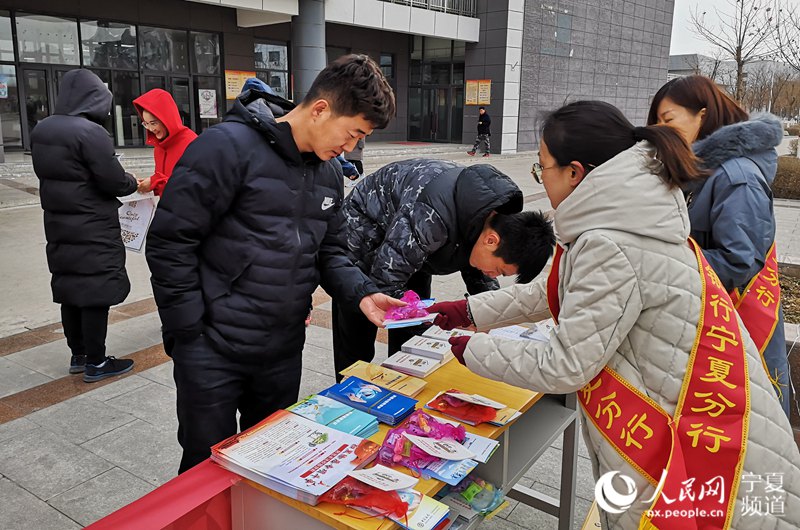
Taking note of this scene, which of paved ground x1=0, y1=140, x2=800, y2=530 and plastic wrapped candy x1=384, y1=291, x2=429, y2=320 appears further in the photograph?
paved ground x1=0, y1=140, x2=800, y2=530

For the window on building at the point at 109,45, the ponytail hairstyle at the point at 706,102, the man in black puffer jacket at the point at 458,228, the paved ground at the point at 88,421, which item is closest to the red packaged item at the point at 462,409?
the man in black puffer jacket at the point at 458,228

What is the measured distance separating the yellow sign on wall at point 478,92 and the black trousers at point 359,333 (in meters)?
17.8

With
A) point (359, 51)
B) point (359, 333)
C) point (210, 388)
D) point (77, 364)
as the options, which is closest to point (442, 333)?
point (359, 333)

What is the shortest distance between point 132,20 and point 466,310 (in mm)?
14993

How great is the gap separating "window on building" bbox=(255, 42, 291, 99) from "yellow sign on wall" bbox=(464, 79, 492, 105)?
5900 millimetres

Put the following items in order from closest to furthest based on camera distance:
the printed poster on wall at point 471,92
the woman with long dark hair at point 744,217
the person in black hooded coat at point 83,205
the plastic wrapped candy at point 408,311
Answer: the plastic wrapped candy at point 408,311 < the woman with long dark hair at point 744,217 < the person in black hooded coat at point 83,205 < the printed poster on wall at point 471,92

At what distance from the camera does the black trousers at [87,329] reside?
11.5 ft

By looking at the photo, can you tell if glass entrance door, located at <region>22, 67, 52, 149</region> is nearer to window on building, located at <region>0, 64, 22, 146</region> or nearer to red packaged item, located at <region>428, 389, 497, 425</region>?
window on building, located at <region>0, 64, 22, 146</region>

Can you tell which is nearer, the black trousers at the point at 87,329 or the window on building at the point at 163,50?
the black trousers at the point at 87,329

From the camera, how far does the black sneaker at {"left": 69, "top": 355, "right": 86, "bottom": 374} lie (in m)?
3.68

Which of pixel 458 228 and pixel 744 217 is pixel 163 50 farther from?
pixel 744 217

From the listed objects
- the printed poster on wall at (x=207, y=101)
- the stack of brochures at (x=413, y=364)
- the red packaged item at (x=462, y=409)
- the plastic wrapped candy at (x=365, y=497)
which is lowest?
the stack of brochures at (x=413, y=364)

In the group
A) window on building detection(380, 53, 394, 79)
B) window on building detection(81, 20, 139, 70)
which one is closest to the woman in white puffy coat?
window on building detection(81, 20, 139, 70)

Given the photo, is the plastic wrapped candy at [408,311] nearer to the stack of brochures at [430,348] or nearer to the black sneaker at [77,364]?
the stack of brochures at [430,348]
